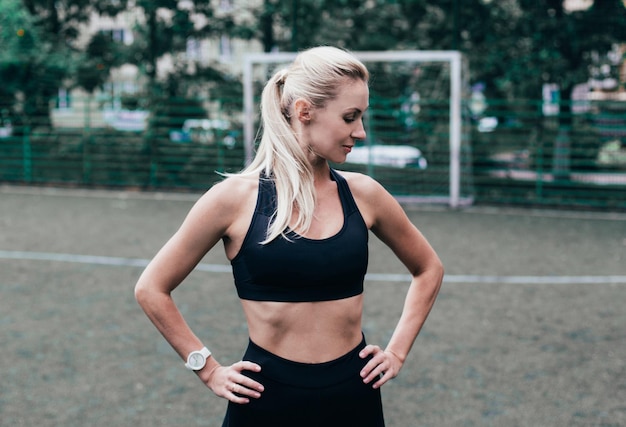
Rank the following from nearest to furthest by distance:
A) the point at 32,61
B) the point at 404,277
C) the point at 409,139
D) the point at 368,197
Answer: the point at 368,197
the point at 404,277
the point at 409,139
the point at 32,61

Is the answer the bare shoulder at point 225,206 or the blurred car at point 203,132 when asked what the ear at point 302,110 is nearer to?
the bare shoulder at point 225,206

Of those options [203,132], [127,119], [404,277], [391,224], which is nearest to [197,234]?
[391,224]

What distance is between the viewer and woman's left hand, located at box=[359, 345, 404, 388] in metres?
2.37

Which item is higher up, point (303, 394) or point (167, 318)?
point (167, 318)

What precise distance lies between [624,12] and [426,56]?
4.24 metres

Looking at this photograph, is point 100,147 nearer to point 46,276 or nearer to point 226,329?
point 46,276

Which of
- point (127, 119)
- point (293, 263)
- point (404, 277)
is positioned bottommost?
point (404, 277)

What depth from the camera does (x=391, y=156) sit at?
653 inches

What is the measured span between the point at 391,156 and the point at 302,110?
14.4m

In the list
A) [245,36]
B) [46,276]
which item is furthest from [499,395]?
[245,36]

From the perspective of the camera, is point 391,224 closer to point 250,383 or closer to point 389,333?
point 250,383

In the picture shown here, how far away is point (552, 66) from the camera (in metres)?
16.7

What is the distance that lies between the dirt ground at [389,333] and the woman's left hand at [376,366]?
247cm

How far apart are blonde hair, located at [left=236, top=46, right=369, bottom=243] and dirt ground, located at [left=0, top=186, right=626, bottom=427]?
9.22 ft
